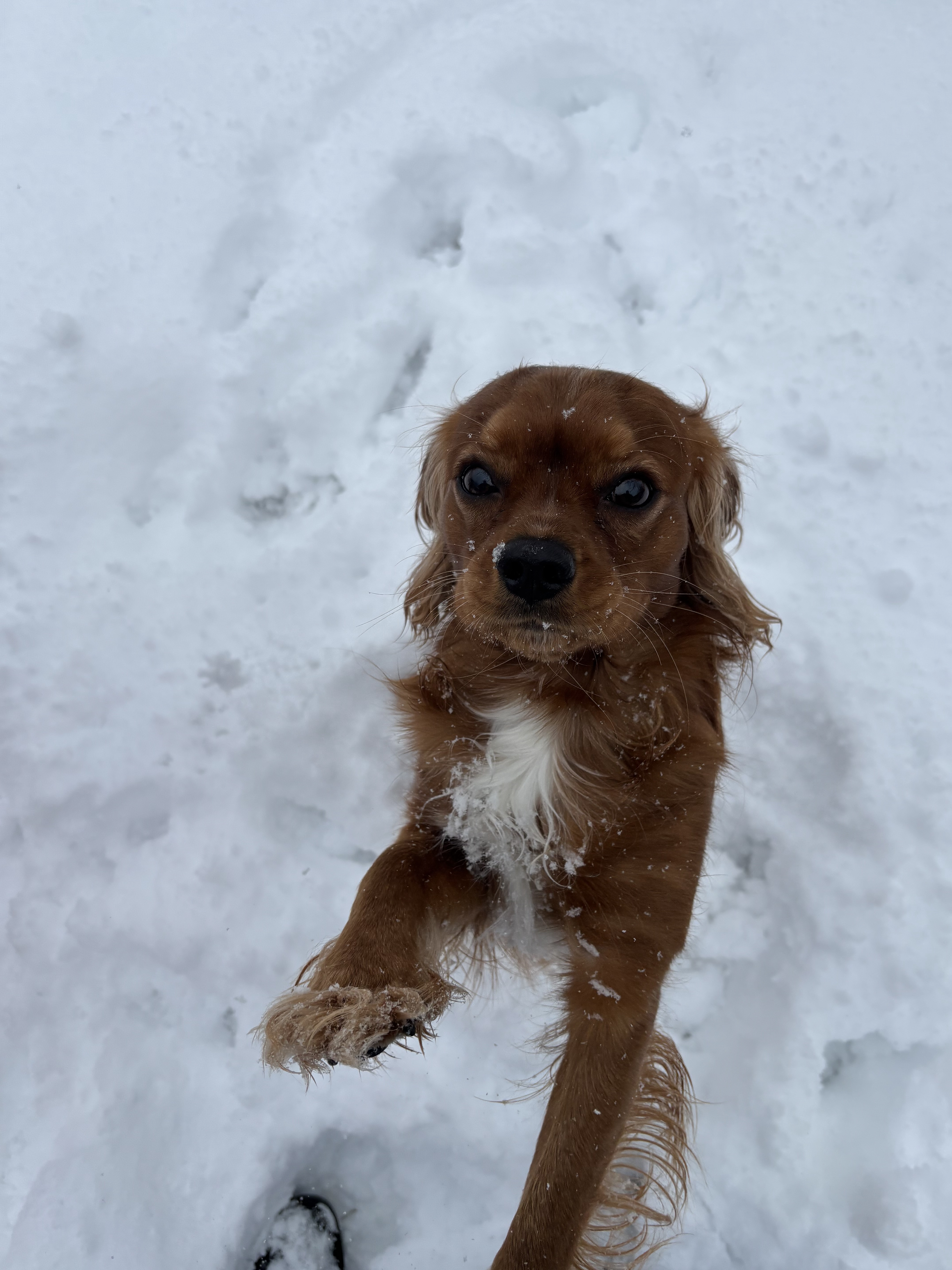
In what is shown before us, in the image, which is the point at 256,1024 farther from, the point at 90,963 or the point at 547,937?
the point at 547,937

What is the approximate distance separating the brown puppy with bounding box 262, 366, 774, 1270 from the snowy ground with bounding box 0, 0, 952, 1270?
0.60 m

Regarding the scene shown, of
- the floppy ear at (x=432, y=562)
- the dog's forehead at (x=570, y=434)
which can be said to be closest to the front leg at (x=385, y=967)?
the floppy ear at (x=432, y=562)

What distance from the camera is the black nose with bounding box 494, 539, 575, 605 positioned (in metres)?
1.95

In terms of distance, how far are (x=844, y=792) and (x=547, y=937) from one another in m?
1.30

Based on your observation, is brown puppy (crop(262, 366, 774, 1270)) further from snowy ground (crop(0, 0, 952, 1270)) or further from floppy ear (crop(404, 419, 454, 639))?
snowy ground (crop(0, 0, 952, 1270))

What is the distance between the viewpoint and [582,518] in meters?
2.10

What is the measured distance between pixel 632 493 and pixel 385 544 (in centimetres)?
146

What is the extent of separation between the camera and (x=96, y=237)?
3.62 meters

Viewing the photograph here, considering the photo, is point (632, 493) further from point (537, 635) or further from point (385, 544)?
point (385, 544)

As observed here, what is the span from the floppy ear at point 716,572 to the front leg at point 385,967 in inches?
39.0

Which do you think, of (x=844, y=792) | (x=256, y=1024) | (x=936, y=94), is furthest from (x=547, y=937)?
(x=936, y=94)

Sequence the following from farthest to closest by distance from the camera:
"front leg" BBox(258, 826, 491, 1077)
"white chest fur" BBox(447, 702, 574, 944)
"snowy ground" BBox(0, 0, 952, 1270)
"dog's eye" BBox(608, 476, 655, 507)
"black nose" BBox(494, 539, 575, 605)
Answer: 1. "snowy ground" BBox(0, 0, 952, 1270)
2. "white chest fur" BBox(447, 702, 574, 944)
3. "dog's eye" BBox(608, 476, 655, 507)
4. "front leg" BBox(258, 826, 491, 1077)
5. "black nose" BBox(494, 539, 575, 605)

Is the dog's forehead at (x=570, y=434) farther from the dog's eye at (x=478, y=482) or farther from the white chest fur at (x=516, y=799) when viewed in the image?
the white chest fur at (x=516, y=799)

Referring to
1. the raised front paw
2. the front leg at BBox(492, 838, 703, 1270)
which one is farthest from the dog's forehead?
the raised front paw
